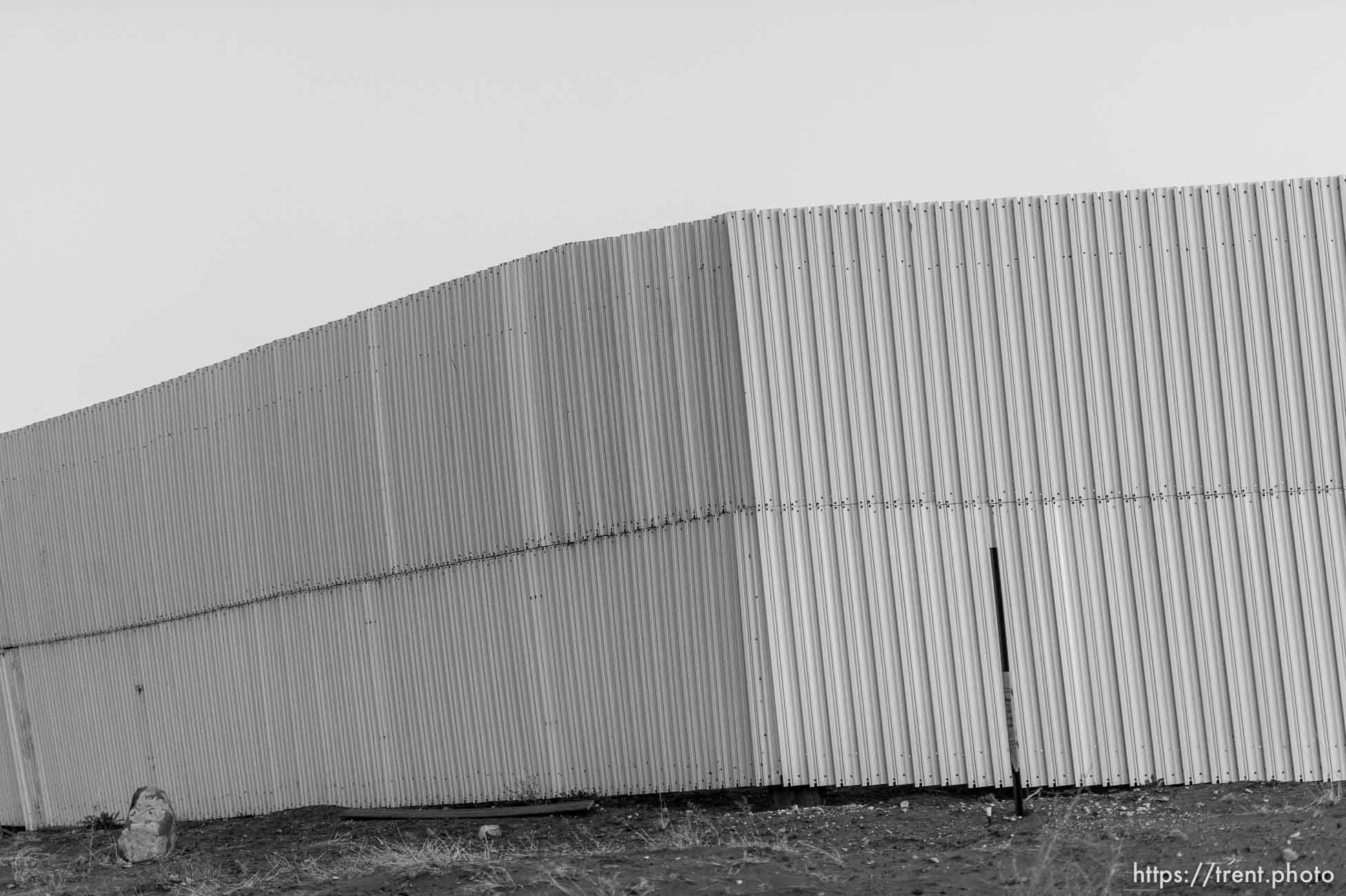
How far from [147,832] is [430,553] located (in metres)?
3.67

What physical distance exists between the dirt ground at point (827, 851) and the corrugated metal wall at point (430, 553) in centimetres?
89

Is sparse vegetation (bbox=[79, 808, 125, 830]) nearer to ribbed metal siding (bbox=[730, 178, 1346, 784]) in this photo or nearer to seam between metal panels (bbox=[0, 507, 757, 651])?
seam between metal panels (bbox=[0, 507, 757, 651])

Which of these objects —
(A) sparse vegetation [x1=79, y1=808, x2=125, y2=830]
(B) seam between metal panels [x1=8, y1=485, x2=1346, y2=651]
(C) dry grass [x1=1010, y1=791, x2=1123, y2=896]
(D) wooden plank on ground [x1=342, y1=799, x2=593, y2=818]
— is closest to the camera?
(C) dry grass [x1=1010, y1=791, x2=1123, y2=896]

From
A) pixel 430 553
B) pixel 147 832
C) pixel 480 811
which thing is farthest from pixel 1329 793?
pixel 147 832

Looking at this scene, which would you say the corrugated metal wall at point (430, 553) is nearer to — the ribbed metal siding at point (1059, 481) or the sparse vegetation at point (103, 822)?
the sparse vegetation at point (103, 822)

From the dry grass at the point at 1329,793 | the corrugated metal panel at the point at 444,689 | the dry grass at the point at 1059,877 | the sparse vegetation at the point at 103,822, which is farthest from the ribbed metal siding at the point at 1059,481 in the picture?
the sparse vegetation at the point at 103,822

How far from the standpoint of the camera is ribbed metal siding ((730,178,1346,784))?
13.4m

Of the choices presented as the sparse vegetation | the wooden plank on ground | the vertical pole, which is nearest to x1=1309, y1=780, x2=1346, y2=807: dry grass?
the vertical pole

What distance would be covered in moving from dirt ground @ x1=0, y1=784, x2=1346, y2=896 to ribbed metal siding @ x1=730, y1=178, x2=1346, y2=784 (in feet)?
2.22

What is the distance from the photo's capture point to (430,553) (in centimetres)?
1636

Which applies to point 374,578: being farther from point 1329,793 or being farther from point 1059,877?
point 1329,793

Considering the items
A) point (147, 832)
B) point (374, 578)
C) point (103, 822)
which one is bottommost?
point (103, 822)

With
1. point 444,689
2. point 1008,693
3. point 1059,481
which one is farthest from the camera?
point 444,689

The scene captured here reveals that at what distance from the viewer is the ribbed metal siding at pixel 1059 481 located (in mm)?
13430
